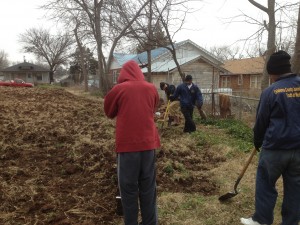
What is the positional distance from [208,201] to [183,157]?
2.28 metres

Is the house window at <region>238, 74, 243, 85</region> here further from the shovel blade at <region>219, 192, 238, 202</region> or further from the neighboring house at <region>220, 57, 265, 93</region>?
the shovel blade at <region>219, 192, 238, 202</region>

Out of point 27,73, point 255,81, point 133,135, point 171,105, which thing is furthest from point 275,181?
point 27,73

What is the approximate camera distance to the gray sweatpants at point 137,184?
10.2 ft

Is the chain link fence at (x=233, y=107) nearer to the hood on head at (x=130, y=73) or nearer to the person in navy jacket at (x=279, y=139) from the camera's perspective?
the person in navy jacket at (x=279, y=139)

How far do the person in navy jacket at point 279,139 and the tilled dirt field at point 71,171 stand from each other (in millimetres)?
1427

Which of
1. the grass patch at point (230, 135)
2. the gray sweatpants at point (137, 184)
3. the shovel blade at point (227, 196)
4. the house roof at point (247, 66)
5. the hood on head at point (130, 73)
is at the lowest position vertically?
the shovel blade at point (227, 196)

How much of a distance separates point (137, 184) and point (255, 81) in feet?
103

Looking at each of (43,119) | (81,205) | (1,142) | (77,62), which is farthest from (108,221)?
(77,62)

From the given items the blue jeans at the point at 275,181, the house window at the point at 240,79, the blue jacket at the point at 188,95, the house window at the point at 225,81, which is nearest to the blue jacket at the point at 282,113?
the blue jeans at the point at 275,181

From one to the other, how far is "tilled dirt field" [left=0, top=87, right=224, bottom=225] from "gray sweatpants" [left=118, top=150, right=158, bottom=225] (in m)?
0.66

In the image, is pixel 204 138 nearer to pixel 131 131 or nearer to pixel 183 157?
pixel 183 157

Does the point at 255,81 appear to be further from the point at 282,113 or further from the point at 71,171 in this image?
the point at 282,113

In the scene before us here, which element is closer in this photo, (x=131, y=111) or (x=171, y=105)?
(x=131, y=111)

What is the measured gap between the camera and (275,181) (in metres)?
3.33
